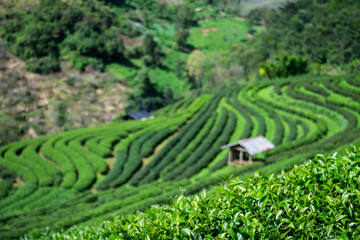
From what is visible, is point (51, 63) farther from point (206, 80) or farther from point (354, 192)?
point (354, 192)

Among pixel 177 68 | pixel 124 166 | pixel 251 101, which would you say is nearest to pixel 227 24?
pixel 177 68

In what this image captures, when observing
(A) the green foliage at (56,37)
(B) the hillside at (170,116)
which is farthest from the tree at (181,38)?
(A) the green foliage at (56,37)

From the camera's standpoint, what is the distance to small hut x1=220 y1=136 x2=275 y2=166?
24875 millimetres

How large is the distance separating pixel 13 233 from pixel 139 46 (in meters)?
81.9

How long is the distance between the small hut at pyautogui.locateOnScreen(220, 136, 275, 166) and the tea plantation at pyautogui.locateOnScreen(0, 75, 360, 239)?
80cm

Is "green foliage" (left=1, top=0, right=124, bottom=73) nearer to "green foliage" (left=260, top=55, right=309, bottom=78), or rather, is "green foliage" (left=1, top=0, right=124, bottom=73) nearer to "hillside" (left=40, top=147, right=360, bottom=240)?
"green foliage" (left=260, top=55, right=309, bottom=78)

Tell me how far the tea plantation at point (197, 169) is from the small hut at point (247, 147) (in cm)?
80

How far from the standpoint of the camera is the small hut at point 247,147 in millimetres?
24875

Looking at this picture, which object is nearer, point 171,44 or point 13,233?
point 13,233

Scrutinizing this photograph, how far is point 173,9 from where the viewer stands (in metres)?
126

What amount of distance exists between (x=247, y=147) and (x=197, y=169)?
5.35 m

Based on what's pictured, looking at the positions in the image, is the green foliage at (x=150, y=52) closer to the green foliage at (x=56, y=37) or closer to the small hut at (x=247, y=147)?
the green foliage at (x=56, y=37)

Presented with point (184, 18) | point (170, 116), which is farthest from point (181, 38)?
point (170, 116)

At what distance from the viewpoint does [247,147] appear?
25.0m
